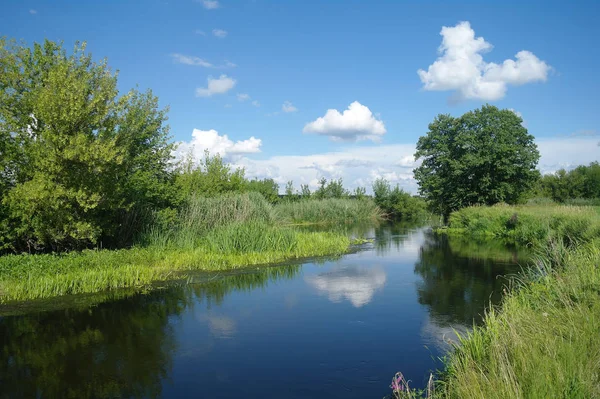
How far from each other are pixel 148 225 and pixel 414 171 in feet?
90.9

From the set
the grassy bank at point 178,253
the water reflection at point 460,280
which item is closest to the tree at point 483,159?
the water reflection at point 460,280

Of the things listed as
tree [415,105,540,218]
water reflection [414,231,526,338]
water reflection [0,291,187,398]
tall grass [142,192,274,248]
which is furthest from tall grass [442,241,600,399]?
tree [415,105,540,218]

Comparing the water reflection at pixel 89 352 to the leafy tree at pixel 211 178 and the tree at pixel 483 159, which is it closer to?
the leafy tree at pixel 211 178

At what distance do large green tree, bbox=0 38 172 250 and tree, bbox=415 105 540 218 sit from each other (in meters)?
26.3

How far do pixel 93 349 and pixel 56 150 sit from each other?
261 inches

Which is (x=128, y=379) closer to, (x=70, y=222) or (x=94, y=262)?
(x=94, y=262)

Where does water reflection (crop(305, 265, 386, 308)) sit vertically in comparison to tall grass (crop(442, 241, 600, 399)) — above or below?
below

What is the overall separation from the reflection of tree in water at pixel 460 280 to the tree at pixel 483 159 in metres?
11.2

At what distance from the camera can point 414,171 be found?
40094mm

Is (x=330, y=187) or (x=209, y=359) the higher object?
(x=330, y=187)

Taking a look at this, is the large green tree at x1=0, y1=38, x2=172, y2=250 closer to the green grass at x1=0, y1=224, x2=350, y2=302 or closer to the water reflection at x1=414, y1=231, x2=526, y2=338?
the green grass at x1=0, y1=224, x2=350, y2=302

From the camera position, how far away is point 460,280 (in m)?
14.9

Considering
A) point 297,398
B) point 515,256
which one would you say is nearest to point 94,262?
point 297,398

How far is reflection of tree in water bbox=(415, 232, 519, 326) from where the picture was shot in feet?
36.0
